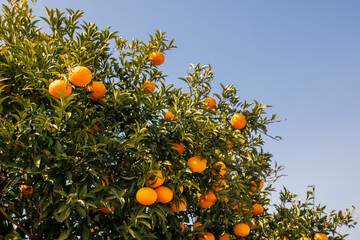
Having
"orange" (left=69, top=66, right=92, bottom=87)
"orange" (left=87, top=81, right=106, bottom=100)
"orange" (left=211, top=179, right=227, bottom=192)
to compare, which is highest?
"orange" (left=87, top=81, right=106, bottom=100)

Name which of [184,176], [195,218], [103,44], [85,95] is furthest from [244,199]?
[103,44]

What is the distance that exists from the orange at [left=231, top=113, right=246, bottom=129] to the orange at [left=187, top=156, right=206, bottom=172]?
95cm

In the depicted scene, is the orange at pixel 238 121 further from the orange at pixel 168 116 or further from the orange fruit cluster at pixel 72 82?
the orange fruit cluster at pixel 72 82

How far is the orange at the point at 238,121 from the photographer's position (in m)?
3.93

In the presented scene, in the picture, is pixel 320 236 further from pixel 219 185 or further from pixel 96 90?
pixel 96 90

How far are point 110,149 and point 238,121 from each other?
5.73ft

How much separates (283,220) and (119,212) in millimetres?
2618

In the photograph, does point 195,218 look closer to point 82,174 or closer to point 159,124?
point 159,124

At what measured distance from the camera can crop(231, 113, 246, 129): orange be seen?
393 centimetres

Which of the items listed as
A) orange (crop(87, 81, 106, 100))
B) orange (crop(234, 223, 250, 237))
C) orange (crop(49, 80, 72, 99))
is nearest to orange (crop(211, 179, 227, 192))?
orange (crop(234, 223, 250, 237))

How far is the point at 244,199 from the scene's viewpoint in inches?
148

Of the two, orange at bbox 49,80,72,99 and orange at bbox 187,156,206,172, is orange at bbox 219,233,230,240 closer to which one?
orange at bbox 187,156,206,172

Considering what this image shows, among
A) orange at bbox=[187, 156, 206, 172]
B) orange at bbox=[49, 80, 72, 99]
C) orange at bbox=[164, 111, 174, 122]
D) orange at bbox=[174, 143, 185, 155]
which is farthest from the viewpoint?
orange at bbox=[164, 111, 174, 122]

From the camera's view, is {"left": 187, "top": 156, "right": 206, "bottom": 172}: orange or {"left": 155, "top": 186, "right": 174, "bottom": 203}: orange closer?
{"left": 155, "top": 186, "right": 174, "bottom": 203}: orange
